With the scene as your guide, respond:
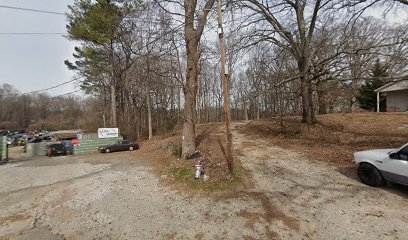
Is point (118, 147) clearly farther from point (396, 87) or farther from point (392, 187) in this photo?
point (396, 87)

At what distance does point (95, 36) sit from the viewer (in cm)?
2145

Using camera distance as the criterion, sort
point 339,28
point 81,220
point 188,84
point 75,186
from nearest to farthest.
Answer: point 81,220 → point 75,186 → point 188,84 → point 339,28

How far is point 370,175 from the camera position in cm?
601

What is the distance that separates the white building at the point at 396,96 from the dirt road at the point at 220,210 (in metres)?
25.4

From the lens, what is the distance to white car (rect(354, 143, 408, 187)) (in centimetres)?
508

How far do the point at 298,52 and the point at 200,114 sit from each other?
85.9 ft

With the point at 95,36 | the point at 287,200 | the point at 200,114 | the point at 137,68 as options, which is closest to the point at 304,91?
the point at 287,200

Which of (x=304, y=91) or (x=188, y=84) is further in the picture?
(x=304, y=91)

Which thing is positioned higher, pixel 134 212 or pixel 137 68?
pixel 137 68

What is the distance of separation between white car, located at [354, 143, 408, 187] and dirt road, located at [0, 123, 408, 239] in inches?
12.7

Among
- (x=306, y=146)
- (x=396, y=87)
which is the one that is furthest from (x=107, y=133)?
(x=396, y=87)

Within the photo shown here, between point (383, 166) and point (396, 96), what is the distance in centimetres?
2836

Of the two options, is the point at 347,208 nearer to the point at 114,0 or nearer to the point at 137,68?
the point at 137,68

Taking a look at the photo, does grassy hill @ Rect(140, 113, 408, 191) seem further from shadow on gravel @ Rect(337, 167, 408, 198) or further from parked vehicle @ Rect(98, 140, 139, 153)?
parked vehicle @ Rect(98, 140, 139, 153)
